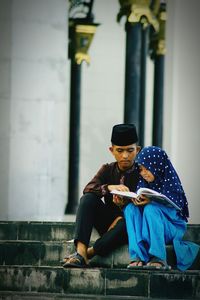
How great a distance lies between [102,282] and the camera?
750 cm

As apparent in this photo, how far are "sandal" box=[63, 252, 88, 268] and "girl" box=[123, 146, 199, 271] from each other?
1.08 feet

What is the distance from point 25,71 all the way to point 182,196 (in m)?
4.32

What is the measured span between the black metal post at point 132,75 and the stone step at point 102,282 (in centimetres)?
591

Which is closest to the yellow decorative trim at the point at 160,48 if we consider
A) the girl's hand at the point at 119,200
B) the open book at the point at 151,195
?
the girl's hand at the point at 119,200

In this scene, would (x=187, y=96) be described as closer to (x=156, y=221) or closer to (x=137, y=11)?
(x=156, y=221)

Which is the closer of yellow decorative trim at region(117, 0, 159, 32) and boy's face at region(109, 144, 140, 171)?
boy's face at region(109, 144, 140, 171)

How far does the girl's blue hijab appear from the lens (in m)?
7.84

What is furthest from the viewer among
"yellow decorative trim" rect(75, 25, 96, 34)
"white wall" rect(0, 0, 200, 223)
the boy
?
"yellow decorative trim" rect(75, 25, 96, 34)

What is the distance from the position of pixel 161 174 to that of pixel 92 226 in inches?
23.6

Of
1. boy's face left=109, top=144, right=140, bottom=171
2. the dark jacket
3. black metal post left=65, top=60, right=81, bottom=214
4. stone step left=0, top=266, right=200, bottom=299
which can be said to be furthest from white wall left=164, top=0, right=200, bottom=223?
black metal post left=65, top=60, right=81, bottom=214

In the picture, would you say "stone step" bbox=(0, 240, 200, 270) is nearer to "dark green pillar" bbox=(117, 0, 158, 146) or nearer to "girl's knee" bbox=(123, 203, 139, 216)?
"girl's knee" bbox=(123, 203, 139, 216)

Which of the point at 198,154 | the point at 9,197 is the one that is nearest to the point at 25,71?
the point at 9,197

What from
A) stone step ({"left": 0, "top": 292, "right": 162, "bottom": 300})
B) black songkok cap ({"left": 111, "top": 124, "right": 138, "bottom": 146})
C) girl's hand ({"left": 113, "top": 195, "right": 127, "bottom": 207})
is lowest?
stone step ({"left": 0, "top": 292, "right": 162, "bottom": 300})

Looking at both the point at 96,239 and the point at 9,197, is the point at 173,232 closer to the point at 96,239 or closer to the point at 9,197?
the point at 96,239
